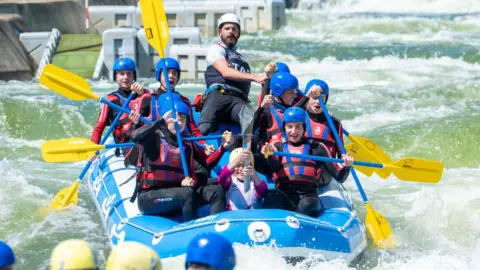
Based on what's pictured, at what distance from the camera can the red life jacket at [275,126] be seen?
6160 mm

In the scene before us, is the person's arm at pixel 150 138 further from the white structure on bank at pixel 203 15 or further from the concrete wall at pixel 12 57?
the white structure on bank at pixel 203 15

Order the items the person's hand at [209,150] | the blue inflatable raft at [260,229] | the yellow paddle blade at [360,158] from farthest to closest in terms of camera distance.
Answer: the yellow paddle blade at [360,158]
the person's hand at [209,150]
the blue inflatable raft at [260,229]

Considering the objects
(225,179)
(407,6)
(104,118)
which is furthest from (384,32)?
(225,179)

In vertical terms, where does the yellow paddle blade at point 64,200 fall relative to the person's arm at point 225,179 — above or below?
below

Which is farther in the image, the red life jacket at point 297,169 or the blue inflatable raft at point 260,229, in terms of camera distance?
the red life jacket at point 297,169

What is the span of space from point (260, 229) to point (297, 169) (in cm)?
73

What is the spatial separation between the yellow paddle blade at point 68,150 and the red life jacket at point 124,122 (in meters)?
0.51

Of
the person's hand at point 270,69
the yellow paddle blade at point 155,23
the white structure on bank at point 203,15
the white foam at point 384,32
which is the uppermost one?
the yellow paddle blade at point 155,23

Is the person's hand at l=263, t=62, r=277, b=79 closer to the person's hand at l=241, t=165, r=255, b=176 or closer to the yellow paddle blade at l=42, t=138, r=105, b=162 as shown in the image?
the person's hand at l=241, t=165, r=255, b=176

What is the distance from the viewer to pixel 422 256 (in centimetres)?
593

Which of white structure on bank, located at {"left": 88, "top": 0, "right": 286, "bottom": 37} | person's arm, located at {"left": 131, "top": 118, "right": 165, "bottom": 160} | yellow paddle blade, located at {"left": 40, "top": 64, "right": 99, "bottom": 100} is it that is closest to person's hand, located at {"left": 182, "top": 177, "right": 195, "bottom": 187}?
person's arm, located at {"left": 131, "top": 118, "right": 165, "bottom": 160}

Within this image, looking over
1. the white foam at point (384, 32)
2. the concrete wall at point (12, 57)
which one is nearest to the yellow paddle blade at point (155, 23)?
the concrete wall at point (12, 57)

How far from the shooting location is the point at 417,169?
6355mm

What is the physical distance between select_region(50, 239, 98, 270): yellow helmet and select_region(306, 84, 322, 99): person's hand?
3.50 metres
